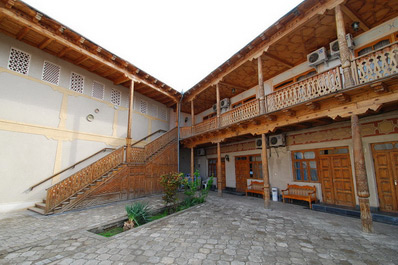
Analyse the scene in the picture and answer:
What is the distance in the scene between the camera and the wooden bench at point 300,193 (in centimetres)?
787

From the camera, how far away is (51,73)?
8.98m

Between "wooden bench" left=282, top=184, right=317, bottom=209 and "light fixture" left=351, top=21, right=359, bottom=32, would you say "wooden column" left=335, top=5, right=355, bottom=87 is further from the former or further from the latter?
"wooden bench" left=282, top=184, right=317, bottom=209

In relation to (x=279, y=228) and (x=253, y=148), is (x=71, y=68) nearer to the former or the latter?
(x=253, y=148)

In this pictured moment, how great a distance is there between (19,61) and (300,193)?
13974mm

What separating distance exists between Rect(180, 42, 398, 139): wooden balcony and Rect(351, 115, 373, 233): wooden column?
1100 mm

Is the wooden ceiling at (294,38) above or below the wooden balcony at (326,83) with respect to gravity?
above

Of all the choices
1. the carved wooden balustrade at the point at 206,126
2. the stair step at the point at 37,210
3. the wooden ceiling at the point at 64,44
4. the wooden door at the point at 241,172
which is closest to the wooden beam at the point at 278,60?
the carved wooden balustrade at the point at 206,126

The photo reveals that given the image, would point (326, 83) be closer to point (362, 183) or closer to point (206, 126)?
point (362, 183)

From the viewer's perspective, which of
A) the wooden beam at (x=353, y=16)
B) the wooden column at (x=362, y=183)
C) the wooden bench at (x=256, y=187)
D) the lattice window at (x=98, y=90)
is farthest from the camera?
the lattice window at (x=98, y=90)

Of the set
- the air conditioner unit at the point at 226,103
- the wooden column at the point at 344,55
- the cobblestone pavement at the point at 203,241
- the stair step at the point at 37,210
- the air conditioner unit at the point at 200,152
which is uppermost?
the air conditioner unit at the point at 226,103

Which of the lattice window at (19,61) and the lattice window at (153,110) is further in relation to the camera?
the lattice window at (153,110)

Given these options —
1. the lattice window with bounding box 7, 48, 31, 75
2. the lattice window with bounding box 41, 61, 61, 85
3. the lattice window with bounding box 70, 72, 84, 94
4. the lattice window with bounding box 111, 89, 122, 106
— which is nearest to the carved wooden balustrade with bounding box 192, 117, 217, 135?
the lattice window with bounding box 111, 89, 122, 106

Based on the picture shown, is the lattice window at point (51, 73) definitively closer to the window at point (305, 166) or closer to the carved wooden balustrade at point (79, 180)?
the carved wooden balustrade at point (79, 180)

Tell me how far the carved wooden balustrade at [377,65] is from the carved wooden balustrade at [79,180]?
32.6ft
